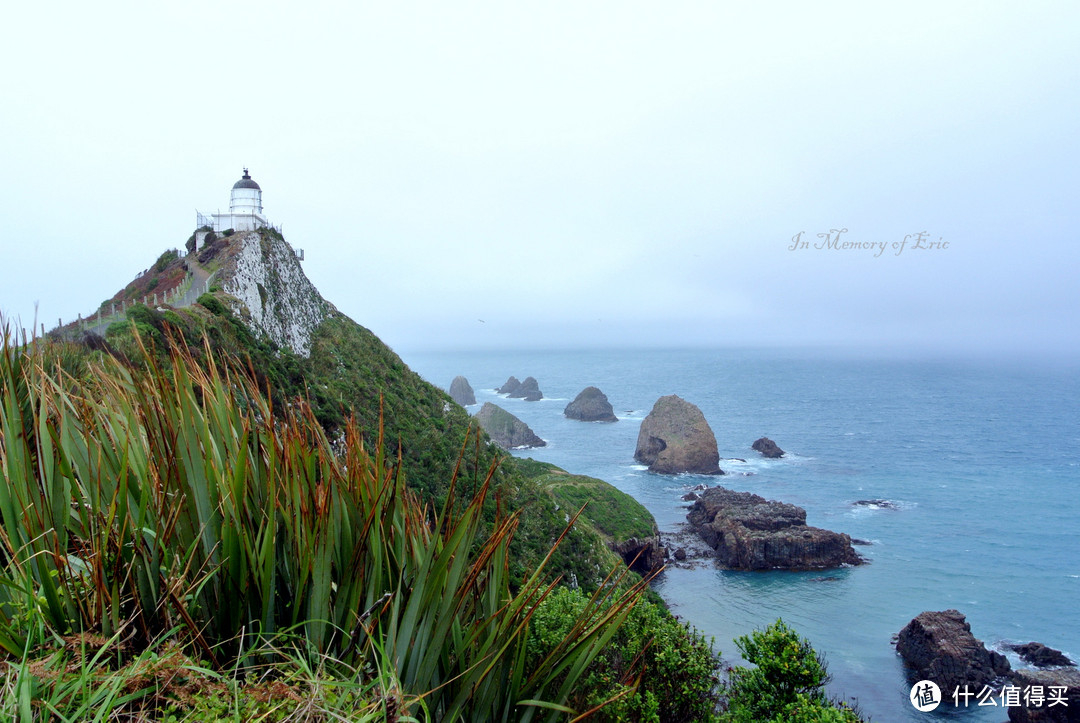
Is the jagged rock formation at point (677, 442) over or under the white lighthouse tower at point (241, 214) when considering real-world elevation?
under

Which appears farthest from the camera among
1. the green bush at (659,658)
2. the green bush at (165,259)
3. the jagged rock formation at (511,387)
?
the jagged rock formation at (511,387)

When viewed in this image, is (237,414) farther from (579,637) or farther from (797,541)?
(797,541)

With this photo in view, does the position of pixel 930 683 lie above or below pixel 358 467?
below

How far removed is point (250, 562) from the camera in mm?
2314

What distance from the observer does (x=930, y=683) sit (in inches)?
977

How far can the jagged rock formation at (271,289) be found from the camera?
25.7 metres

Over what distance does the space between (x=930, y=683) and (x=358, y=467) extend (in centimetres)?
3050

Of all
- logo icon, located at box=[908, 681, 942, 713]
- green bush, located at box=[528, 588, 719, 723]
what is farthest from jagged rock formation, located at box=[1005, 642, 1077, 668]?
green bush, located at box=[528, 588, 719, 723]

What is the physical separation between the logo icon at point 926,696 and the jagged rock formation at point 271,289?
2978cm

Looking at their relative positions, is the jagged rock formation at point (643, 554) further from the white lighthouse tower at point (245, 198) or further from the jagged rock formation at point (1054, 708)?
the white lighthouse tower at point (245, 198)

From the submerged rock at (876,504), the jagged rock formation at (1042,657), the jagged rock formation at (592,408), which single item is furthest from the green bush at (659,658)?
the jagged rock formation at (592,408)

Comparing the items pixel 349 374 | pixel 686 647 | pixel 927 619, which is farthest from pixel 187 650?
pixel 927 619

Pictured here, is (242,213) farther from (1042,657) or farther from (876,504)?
(876,504)

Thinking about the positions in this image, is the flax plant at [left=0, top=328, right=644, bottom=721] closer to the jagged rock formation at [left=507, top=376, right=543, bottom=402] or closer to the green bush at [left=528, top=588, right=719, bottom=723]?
the green bush at [left=528, top=588, right=719, bottom=723]
